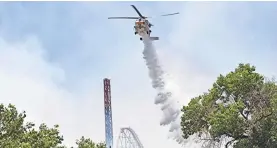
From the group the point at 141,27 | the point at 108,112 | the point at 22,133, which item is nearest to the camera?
the point at 22,133

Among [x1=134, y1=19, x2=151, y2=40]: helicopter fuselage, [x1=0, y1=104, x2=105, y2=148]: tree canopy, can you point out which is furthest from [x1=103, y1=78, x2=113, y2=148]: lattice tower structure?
[x1=0, y1=104, x2=105, y2=148]: tree canopy

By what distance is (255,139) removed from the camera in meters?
51.8

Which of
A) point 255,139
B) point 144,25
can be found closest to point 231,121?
point 255,139

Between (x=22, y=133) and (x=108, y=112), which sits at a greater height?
(x=108, y=112)

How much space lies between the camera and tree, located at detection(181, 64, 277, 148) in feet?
169

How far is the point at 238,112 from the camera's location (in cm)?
5197

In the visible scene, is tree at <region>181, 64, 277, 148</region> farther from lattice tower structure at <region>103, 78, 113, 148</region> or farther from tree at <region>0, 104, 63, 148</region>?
lattice tower structure at <region>103, 78, 113, 148</region>

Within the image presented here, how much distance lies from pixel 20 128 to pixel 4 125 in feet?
4.25

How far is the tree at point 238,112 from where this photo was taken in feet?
169

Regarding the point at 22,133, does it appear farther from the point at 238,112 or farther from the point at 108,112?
the point at 108,112

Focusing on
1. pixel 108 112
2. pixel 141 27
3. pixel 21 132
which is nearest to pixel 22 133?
pixel 21 132

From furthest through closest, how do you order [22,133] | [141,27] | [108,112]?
[108,112]
[141,27]
[22,133]

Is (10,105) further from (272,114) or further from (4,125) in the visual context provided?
(272,114)

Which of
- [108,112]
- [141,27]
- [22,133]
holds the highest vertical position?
[108,112]
